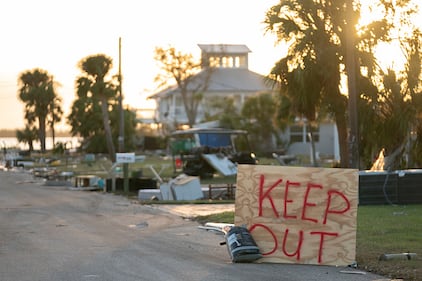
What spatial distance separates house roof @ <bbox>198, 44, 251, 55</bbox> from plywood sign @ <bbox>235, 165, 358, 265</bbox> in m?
69.0

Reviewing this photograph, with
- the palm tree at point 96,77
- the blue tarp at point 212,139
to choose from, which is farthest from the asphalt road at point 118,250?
the palm tree at point 96,77

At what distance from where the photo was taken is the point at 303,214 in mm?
13375

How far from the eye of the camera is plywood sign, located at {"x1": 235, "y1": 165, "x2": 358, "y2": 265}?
1314 cm

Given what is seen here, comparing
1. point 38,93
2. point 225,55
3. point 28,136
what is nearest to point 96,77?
A: point 38,93

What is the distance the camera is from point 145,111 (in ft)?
366

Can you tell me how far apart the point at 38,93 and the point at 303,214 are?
75.7 m

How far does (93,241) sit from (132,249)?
5.27 ft

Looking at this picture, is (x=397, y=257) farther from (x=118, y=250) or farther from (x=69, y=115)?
(x=69, y=115)

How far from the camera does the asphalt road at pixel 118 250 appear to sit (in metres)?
12.0

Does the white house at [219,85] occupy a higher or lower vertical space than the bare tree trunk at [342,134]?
higher

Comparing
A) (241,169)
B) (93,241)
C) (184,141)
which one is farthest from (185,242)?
(184,141)

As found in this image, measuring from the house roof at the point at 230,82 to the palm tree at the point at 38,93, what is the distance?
10.3 m

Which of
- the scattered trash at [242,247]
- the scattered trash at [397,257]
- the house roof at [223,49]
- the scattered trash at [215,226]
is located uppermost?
the house roof at [223,49]

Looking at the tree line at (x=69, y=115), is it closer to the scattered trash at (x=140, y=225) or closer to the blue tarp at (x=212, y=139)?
the blue tarp at (x=212, y=139)
